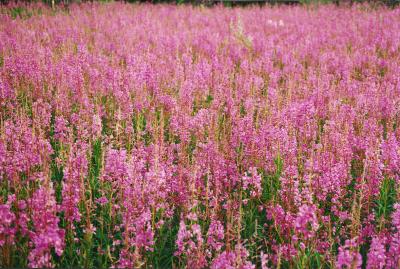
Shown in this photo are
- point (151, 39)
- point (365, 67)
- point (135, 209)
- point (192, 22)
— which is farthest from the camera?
point (192, 22)

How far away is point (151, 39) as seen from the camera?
27.1 ft

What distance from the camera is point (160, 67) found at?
5957 millimetres

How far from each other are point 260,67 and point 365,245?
13.5 feet

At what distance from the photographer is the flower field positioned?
2426 mm

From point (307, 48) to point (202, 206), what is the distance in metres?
5.58

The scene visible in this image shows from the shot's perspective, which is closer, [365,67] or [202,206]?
[202,206]

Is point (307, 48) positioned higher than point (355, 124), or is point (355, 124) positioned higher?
point (307, 48)

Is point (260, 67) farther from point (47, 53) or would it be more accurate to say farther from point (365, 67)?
point (47, 53)

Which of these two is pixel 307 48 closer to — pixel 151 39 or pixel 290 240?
pixel 151 39

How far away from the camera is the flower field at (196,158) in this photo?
7.96 ft

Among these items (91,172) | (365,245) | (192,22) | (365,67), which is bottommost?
(365,245)

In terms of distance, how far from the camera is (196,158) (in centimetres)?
328

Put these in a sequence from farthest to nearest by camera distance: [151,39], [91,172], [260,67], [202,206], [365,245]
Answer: [151,39] < [260,67] < [91,172] < [202,206] < [365,245]

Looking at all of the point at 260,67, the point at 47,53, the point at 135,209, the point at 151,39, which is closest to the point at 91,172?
the point at 135,209
